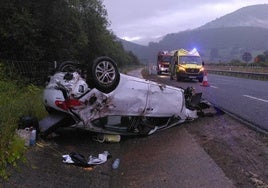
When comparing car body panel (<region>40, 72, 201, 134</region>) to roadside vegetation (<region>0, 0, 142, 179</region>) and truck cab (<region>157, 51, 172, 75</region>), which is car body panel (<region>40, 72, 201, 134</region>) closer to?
roadside vegetation (<region>0, 0, 142, 179</region>)

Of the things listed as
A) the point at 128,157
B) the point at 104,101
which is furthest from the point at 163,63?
the point at 128,157

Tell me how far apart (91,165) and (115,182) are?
0.79m

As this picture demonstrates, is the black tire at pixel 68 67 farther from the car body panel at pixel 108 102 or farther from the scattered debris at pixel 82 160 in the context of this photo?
the scattered debris at pixel 82 160

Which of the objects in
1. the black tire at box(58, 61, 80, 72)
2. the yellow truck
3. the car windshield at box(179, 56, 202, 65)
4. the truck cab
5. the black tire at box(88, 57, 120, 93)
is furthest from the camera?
the truck cab

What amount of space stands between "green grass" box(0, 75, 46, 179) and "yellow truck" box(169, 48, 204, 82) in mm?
22321

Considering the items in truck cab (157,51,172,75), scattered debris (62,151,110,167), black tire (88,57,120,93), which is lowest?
truck cab (157,51,172,75)

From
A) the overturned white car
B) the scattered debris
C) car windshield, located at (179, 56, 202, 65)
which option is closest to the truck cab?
car windshield, located at (179, 56, 202, 65)

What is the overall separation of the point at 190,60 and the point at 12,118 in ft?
96.3

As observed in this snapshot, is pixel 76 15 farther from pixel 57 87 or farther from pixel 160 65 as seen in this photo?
pixel 160 65

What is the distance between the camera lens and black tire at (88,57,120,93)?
917 cm

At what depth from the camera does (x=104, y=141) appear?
9.76 metres

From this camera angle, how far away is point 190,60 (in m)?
36.5

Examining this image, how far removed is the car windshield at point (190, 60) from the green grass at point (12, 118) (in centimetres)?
2377

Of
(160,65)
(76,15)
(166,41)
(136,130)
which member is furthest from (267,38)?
(136,130)
